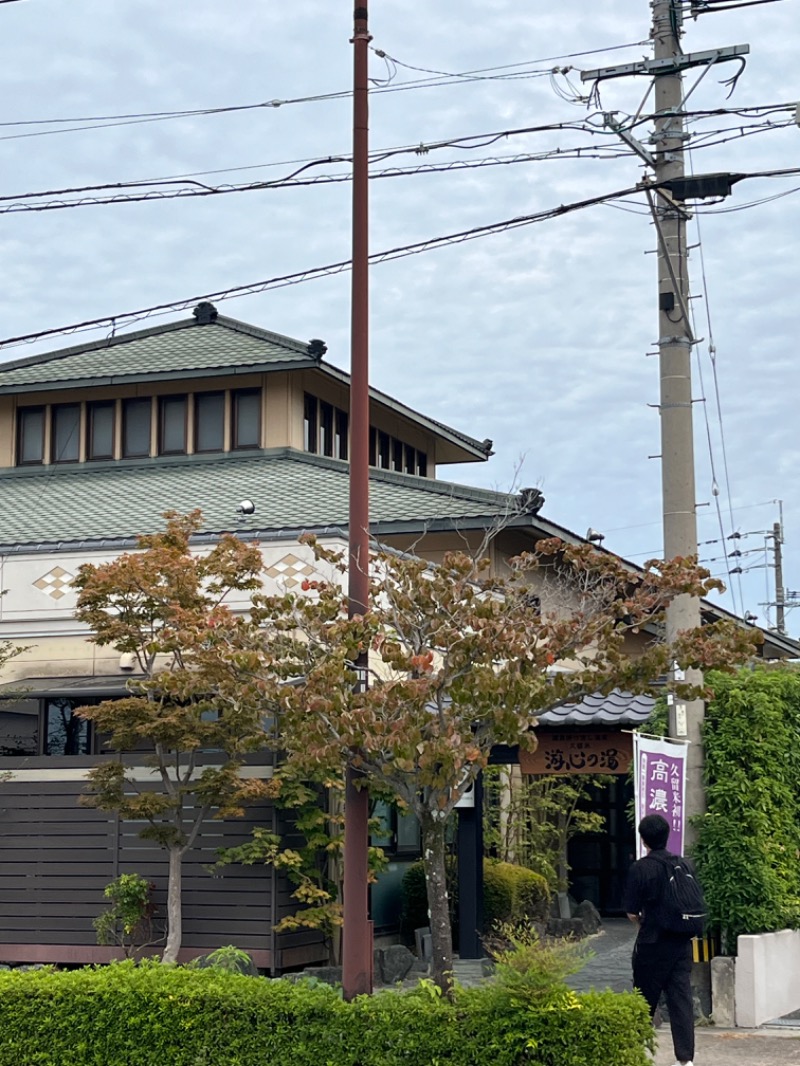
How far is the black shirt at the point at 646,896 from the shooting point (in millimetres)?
11273

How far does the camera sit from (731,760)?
566 inches

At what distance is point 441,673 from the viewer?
33.1ft

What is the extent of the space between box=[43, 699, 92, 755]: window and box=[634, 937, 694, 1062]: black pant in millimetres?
10075

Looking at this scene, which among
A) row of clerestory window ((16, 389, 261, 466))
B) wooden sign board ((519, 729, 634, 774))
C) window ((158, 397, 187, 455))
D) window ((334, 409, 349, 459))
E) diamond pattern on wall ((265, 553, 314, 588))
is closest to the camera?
wooden sign board ((519, 729, 634, 774))

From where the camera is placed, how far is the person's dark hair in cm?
1142

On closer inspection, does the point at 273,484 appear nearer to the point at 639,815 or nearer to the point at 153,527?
the point at 153,527

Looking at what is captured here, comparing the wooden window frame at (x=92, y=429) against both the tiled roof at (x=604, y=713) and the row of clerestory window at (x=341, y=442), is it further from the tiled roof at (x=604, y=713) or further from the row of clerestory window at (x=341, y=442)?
the tiled roof at (x=604, y=713)

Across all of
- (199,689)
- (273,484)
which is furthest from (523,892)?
(199,689)

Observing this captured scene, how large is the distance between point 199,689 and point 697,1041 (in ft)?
17.8

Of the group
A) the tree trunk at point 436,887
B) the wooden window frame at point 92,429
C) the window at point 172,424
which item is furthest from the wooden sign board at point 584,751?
the wooden window frame at point 92,429

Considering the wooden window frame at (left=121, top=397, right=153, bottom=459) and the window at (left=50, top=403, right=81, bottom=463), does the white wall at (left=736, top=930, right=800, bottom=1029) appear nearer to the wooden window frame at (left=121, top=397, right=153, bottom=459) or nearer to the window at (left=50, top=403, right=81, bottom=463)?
the wooden window frame at (left=121, top=397, right=153, bottom=459)

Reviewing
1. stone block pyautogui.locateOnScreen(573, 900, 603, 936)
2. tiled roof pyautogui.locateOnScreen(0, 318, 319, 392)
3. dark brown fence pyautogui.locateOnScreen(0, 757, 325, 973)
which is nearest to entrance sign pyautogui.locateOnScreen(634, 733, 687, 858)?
dark brown fence pyautogui.locateOnScreen(0, 757, 325, 973)

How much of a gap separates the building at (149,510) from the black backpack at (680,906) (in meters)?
4.56

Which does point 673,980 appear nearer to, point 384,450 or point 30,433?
point 384,450
